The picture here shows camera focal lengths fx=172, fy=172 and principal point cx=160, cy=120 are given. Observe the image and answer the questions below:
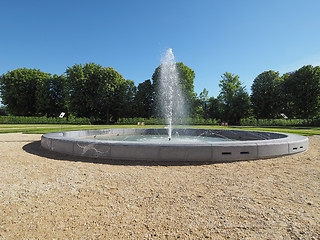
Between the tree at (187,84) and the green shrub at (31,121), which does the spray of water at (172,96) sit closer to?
the tree at (187,84)

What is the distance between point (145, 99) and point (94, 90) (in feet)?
35.7

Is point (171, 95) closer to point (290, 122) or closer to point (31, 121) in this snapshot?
point (290, 122)

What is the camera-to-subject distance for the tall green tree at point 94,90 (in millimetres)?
33688

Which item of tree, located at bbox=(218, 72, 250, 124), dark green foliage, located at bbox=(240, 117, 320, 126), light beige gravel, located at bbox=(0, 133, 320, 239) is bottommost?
light beige gravel, located at bbox=(0, 133, 320, 239)

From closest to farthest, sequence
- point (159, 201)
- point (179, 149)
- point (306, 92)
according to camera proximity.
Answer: point (159, 201), point (179, 149), point (306, 92)

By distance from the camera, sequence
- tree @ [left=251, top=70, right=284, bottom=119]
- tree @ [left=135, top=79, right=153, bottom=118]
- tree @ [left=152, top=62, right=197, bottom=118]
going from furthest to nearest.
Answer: tree @ [left=135, top=79, right=153, bottom=118], tree @ [left=251, top=70, right=284, bottom=119], tree @ [left=152, top=62, right=197, bottom=118]

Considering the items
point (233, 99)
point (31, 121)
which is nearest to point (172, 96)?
point (233, 99)

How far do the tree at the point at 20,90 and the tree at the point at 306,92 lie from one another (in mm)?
54458

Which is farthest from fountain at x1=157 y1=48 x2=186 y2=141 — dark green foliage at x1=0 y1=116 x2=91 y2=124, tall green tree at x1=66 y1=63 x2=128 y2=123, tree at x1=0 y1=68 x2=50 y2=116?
tree at x1=0 y1=68 x2=50 y2=116

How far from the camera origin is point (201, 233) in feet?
6.98

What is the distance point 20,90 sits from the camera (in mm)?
39094

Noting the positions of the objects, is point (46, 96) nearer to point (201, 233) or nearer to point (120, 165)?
point (120, 165)

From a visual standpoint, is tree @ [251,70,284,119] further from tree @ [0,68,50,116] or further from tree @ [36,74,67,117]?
tree @ [0,68,50,116]

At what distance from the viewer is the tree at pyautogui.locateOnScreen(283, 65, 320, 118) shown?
111 ft
